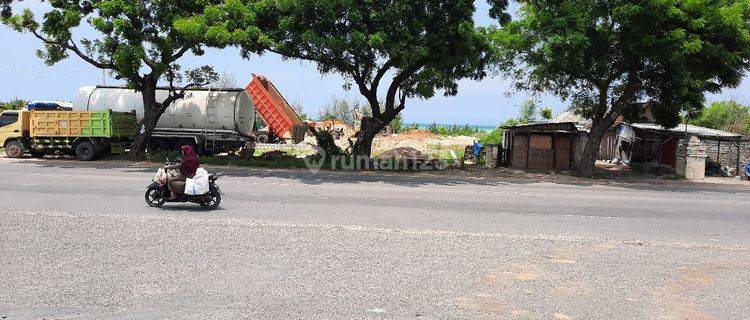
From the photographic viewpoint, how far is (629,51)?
72.1 feet

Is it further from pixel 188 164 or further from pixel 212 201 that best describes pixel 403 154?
pixel 188 164

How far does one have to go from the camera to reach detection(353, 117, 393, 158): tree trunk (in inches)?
996

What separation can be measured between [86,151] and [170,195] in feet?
50.7

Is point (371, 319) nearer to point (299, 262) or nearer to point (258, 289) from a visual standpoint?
point (258, 289)

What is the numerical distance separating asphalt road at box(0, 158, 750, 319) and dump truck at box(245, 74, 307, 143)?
22.3 meters

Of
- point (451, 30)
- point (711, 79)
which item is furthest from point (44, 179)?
point (711, 79)

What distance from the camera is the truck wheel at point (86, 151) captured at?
25.0 meters

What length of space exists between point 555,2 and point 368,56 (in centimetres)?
700

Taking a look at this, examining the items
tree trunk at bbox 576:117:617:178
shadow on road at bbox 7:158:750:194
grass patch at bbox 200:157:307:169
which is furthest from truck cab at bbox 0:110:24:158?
tree trunk at bbox 576:117:617:178

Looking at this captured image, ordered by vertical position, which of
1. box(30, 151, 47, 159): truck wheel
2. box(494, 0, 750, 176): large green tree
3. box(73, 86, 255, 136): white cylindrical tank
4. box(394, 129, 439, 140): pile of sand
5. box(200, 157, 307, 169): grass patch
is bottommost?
box(200, 157, 307, 169): grass patch

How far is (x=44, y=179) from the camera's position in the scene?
A: 664 inches

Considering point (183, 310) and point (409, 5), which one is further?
point (409, 5)

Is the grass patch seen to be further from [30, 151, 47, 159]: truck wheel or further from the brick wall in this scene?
the brick wall

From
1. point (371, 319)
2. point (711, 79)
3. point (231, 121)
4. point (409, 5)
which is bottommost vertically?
point (371, 319)
